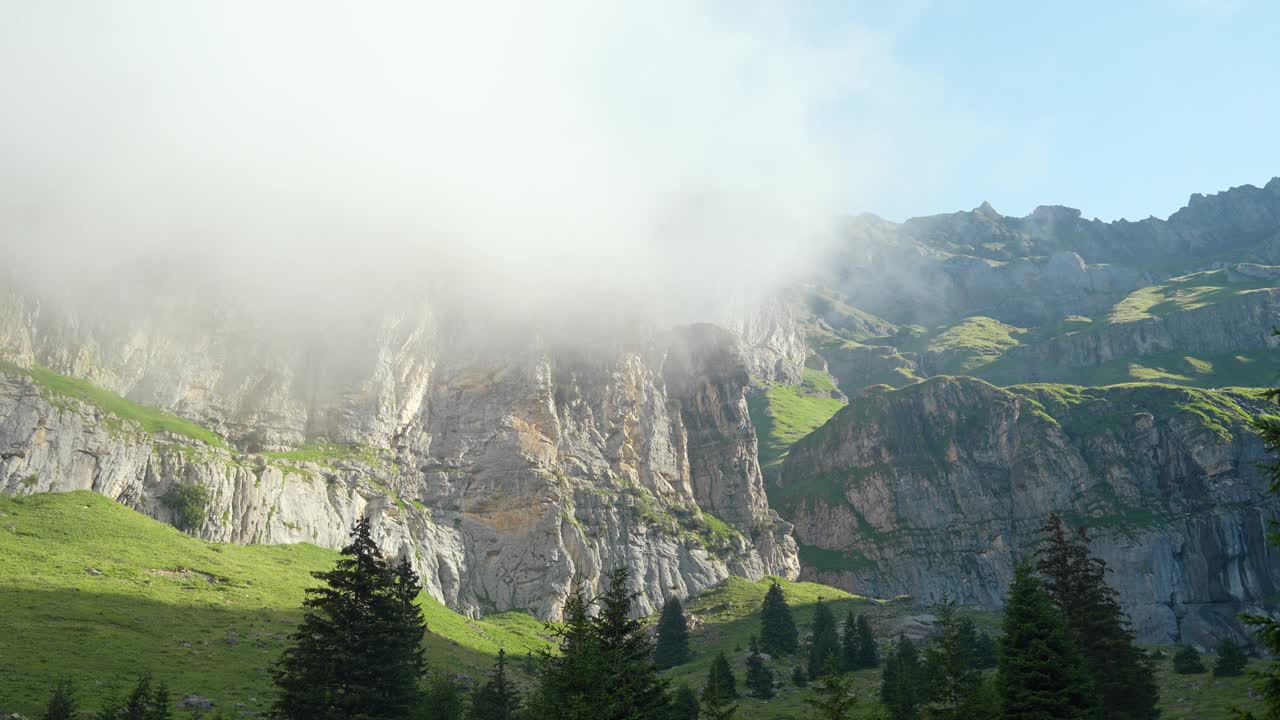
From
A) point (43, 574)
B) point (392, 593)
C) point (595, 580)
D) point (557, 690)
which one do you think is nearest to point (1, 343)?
point (43, 574)

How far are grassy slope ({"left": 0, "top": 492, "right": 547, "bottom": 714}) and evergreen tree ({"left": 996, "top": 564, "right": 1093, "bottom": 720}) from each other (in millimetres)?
69177

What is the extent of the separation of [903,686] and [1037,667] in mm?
24676

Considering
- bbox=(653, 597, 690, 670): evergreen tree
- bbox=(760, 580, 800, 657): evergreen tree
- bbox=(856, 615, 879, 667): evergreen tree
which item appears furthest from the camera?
bbox=(653, 597, 690, 670): evergreen tree

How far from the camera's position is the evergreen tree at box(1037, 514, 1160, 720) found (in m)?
54.3

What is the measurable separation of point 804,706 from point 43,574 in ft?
306

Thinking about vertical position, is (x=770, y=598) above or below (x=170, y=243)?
below

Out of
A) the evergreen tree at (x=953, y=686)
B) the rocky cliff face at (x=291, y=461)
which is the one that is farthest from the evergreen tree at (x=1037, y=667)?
the rocky cliff face at (x=291, y=461)

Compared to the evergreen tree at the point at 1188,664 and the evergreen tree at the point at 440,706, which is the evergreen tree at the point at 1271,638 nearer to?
the evergreen tree at the point at 440,706

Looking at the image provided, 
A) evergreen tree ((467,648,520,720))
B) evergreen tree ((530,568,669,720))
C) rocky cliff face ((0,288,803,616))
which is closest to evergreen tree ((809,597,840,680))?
rocky cliff face ((0,288,803,616))

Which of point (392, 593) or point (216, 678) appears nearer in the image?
point (392, 593)

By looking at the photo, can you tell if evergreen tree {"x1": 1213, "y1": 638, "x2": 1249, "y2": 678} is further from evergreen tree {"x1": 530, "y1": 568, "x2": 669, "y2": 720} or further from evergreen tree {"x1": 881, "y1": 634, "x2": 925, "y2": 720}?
evergreen tree {"x1": 530, "y1": 568, "x2": 669, "y2": 720}

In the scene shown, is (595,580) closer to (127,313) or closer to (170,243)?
(127,313)

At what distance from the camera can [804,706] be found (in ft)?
295

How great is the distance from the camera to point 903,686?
65688 mm
